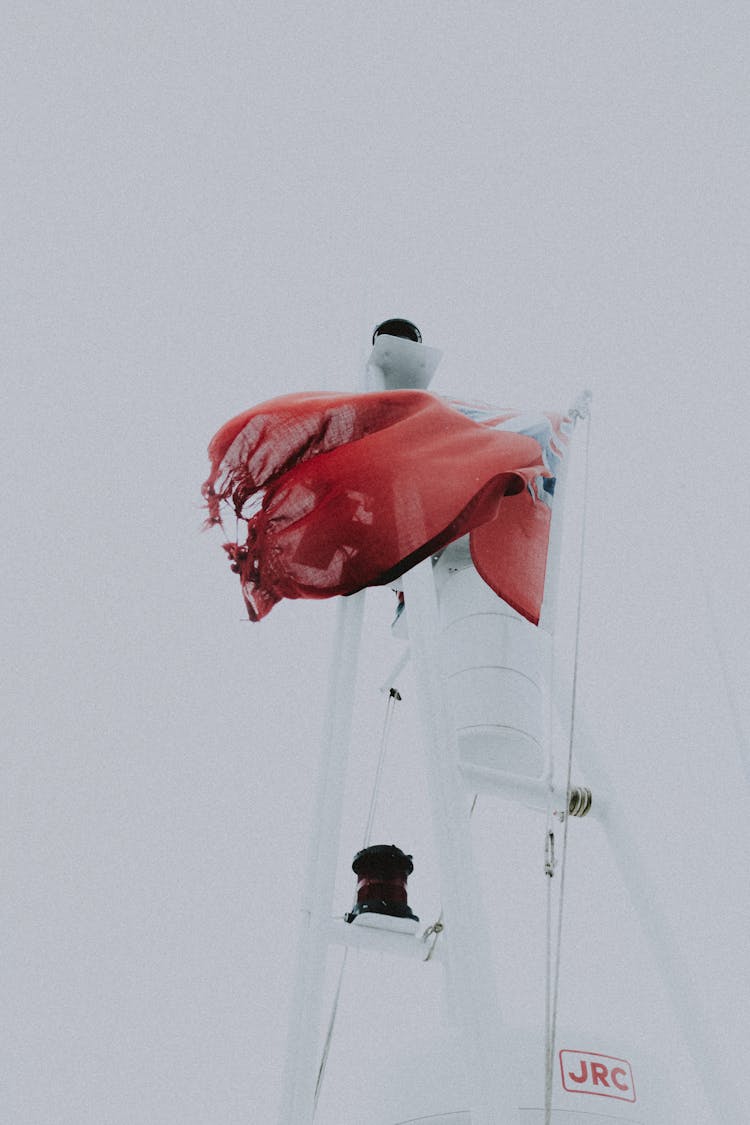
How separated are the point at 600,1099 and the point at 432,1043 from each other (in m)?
0.60

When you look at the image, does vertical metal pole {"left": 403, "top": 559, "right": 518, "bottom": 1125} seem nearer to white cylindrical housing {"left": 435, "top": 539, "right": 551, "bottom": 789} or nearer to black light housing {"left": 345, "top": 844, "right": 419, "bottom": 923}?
white cylindrical housing {"left": 435, "top": 539, "right": 551, "bottom": 789}

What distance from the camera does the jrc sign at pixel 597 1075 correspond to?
134 inches

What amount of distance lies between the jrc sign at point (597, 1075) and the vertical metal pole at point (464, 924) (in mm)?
229

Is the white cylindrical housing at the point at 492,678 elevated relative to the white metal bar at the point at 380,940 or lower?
elevated

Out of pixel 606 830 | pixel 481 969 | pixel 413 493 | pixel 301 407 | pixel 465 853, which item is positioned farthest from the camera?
pixel 301 407

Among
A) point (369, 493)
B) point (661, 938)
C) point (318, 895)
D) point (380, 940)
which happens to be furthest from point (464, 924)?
point (369, 493)

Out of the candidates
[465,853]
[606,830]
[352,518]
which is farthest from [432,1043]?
[352,518]

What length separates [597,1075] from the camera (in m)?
3.44

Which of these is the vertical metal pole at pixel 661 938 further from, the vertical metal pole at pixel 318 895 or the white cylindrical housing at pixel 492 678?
the vertical metal pole at pixel 318 895

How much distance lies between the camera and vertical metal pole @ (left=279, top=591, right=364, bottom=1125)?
11.0 feet

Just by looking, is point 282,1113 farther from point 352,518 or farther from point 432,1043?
point 352,518

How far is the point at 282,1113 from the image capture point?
10.7 feet

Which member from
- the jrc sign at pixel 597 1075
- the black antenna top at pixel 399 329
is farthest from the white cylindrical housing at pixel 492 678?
the black antenna top at pixel 399 329

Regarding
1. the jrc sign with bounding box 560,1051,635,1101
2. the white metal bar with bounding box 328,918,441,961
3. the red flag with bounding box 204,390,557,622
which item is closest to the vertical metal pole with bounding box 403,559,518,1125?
the jrc sign with bounding box 560,1051,635,1101
